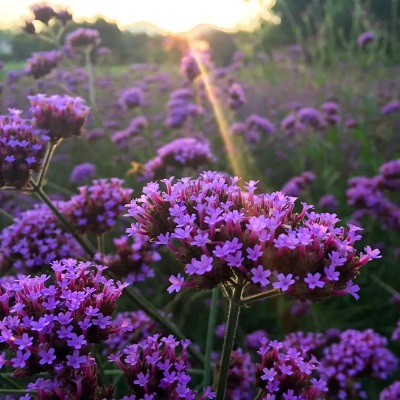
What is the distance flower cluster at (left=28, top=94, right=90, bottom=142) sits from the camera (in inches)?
118

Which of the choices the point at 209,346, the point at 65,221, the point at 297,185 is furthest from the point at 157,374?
the point at 297,185

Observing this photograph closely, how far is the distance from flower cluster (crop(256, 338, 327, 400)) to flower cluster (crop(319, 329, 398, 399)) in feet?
3.81

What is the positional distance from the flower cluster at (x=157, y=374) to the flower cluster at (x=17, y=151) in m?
1.33

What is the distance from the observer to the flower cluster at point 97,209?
3.00 metres

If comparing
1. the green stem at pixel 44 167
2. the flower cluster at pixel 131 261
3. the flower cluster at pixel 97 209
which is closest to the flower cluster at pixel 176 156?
the flower cluster at pixel 97 209

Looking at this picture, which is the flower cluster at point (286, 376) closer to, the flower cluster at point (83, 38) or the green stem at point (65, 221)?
the green stem at point (65, 221)

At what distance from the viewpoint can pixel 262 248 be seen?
1619 millimetres

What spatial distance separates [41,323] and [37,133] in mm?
1546

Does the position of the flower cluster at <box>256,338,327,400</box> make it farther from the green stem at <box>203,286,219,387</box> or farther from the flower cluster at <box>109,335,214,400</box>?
the green stem at <box>203,286,219,387</box>

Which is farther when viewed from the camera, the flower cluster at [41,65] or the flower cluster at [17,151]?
the flower cluster at [41,65]

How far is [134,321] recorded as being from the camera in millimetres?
3217

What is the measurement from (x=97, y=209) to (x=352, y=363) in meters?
1.79

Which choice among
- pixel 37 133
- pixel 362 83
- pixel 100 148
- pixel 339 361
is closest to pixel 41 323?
pixel 37 133

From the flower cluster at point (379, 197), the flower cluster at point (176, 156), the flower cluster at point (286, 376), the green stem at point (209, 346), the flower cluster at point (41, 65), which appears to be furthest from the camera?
the flower cluster at point (41, 65)
